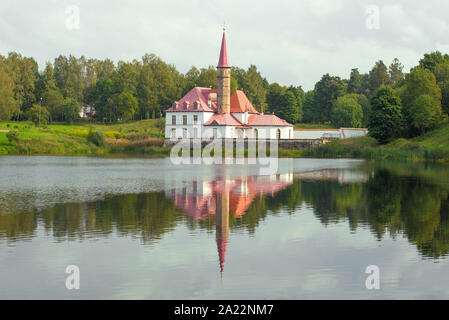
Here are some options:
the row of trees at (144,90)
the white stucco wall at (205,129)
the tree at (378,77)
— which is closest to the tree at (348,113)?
the row of trees at (144,90)

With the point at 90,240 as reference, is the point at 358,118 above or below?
above

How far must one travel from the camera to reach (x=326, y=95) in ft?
435

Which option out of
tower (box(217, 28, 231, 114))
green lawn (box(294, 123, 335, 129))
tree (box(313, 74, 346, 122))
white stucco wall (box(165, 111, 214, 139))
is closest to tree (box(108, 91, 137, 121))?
white stucco wall (box(165, 111, 214, 139))

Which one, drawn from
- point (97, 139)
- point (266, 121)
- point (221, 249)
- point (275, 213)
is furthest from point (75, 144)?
point (221, 249)

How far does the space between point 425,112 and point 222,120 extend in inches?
1302

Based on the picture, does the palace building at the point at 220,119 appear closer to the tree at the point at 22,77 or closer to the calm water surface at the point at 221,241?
the tree at the point at 22,77

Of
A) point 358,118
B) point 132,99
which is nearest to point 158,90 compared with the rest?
point 132,99

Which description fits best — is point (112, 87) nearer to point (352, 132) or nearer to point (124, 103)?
point (124, 103)

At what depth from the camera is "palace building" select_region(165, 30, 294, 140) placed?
3684 inches

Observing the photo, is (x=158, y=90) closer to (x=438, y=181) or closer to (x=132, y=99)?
(x=132, y=99)

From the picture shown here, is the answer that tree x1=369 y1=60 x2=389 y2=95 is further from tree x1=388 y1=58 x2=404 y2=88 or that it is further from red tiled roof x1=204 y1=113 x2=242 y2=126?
red tiled roof x1=204 y1=113 x2=242 y2=126

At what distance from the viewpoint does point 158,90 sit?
12125 cm

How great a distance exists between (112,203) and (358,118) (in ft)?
323

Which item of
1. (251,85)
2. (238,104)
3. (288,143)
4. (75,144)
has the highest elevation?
(251,85)
